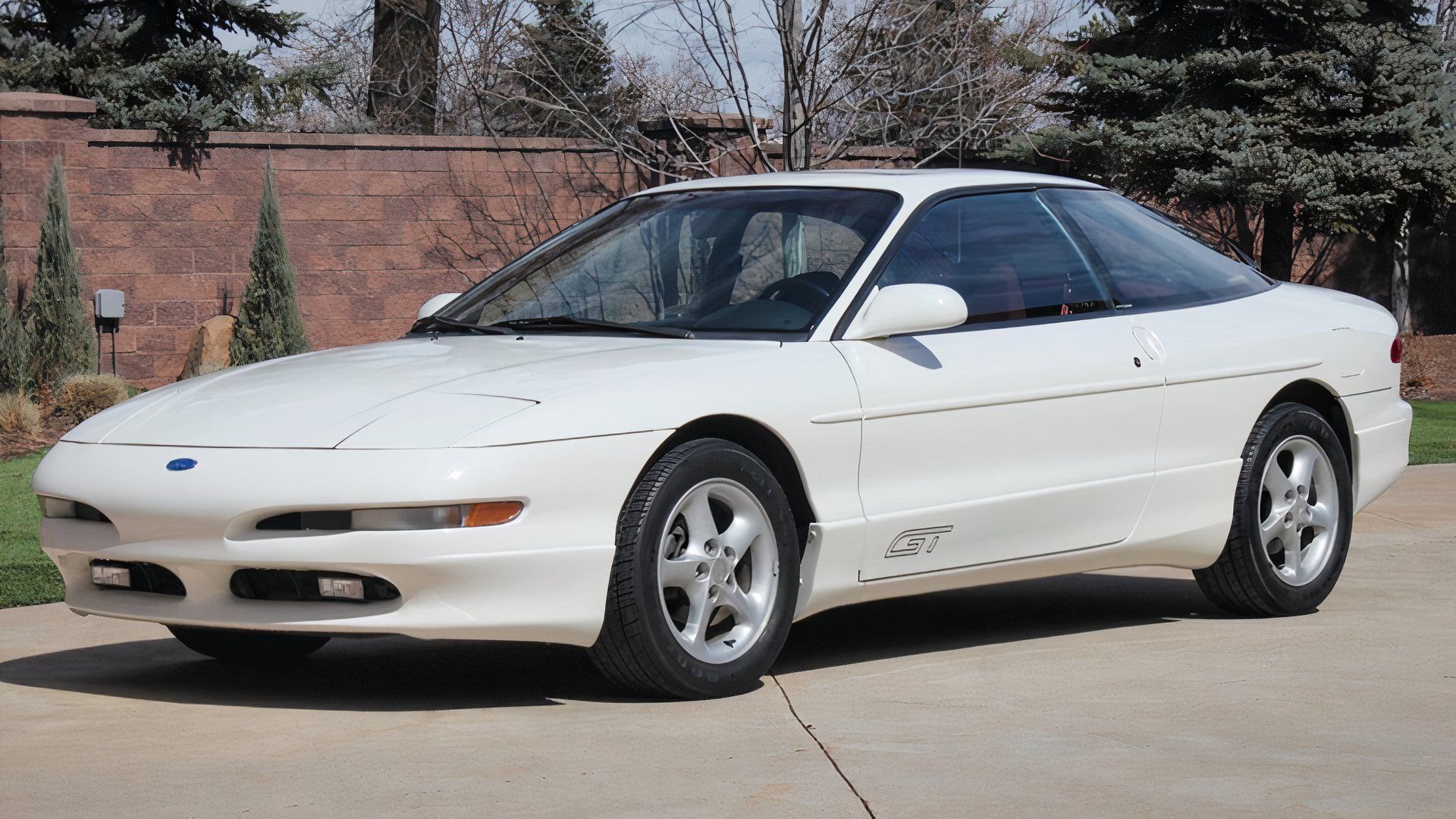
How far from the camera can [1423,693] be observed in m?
5.20

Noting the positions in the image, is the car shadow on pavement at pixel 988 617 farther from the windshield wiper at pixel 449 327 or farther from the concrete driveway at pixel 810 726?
the windshield wiper at pixel 449 327

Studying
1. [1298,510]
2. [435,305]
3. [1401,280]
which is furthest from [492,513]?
[1401,280]

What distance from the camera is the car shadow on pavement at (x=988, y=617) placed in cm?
609

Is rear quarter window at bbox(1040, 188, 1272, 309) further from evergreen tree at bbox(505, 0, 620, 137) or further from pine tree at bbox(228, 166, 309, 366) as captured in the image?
evergreen tree at bbox(505, 0, 620, 137)

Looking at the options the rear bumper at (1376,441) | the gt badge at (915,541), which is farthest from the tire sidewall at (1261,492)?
the gt badge at (915,541)

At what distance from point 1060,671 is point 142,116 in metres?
14.5

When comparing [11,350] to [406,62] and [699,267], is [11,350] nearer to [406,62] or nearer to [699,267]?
[406,62]

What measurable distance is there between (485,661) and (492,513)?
1.34m

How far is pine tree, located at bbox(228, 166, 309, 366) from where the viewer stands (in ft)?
56.2

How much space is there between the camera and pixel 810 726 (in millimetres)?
4715

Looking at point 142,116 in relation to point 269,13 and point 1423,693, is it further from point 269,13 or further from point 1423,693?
point 1423,693

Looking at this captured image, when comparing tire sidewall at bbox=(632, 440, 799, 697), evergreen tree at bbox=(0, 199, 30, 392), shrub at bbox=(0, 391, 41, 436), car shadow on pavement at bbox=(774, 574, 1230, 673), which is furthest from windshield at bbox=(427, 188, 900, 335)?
evergreen tree at bbox=(0, 199, 30, 392)

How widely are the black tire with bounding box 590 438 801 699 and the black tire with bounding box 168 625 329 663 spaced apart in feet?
4.36

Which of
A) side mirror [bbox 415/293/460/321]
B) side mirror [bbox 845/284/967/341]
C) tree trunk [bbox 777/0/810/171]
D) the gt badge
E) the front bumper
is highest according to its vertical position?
tree trunk [bbox 777/0/810/171]
